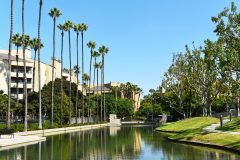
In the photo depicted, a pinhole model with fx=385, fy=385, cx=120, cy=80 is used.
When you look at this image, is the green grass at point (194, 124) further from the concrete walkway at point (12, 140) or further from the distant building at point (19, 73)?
the distant building at point (19, 73)

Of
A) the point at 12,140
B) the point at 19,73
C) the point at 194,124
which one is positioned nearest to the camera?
the point at 12,140

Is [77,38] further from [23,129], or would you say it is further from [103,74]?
[23,129]

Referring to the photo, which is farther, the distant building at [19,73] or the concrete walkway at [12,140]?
the distant building at [19,73]

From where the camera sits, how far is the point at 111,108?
144m

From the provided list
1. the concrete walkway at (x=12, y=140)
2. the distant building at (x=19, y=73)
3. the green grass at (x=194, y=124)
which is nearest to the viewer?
the concrete walkway at (x=12, y=140)

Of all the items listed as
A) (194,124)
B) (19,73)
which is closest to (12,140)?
(194,124)

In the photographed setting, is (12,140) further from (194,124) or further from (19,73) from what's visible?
(19,73)

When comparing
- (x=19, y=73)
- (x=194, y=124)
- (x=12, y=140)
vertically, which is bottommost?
(x=12, y=140)

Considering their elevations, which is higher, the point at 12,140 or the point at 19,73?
the point at 19,73

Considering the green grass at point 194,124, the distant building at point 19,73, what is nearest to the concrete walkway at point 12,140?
the green grass at point 194,124

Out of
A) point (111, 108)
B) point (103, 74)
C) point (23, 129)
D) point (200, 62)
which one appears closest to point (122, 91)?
point (111, 108)

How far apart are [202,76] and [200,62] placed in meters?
2.74

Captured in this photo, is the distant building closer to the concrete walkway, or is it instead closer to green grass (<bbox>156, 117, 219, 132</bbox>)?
green grass (<bbox>156, 117, 219, 132</bbox>)

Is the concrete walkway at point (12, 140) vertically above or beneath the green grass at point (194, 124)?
beneath
